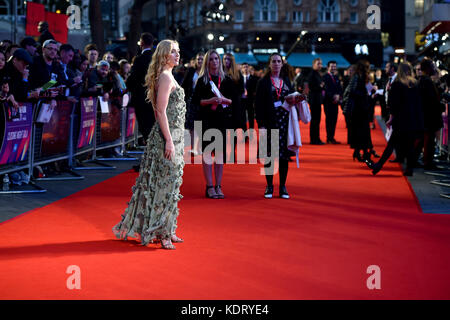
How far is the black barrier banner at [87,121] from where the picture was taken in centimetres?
1391

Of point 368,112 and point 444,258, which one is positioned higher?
point 368,112

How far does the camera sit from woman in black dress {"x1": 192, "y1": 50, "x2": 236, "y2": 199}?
1083cm

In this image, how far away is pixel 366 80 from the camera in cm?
1616

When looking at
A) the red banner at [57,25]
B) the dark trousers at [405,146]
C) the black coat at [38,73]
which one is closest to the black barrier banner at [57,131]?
the black coat at [38,73]

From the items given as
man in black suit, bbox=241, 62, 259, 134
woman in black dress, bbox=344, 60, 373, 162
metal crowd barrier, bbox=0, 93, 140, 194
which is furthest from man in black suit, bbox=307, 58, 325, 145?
metal crowd barrier, bbox=0, 93, 140, 194

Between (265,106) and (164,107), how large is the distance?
139 inches

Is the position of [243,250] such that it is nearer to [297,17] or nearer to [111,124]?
[111,124]

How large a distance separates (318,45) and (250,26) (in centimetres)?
732

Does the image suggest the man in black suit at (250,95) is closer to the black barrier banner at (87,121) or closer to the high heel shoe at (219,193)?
the black barrier banner at (87,121)

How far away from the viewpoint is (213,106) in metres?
10.9

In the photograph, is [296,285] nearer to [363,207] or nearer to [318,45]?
[363,207]

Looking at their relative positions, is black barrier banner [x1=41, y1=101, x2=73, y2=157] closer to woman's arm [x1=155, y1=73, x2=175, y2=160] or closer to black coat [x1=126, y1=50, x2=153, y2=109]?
black coat [x1=126, y1=50, x2=153, y2=109]
